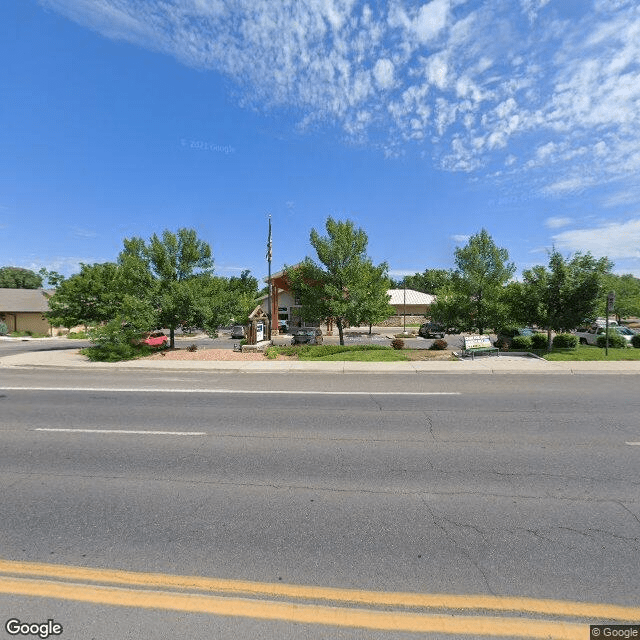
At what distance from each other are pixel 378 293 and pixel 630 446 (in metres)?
14.9

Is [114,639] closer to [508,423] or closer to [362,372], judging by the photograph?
[508,423]

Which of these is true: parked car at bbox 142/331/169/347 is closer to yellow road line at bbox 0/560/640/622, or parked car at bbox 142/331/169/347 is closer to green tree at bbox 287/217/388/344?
green tree at bbox 287/217/388/344

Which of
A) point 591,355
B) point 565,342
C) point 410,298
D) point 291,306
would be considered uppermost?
point 410,298

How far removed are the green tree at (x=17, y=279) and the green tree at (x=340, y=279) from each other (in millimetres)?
97835

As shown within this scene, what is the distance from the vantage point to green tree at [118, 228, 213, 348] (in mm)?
19703

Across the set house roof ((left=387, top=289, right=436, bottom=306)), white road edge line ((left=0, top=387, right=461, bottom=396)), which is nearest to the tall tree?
white road edge line ((left=0, top=387, right=461, bottom=396))

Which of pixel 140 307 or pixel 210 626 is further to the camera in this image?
pixel 140 307

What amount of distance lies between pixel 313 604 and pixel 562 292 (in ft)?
64.1

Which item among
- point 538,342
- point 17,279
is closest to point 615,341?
point 538,342

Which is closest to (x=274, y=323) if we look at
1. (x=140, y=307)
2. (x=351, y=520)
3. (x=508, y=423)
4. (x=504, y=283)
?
(x=140, y=307)

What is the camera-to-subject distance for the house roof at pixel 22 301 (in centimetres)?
4003

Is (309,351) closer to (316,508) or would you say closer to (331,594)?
(316,508)

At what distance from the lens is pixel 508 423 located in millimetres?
7258

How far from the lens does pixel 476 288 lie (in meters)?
20.7
